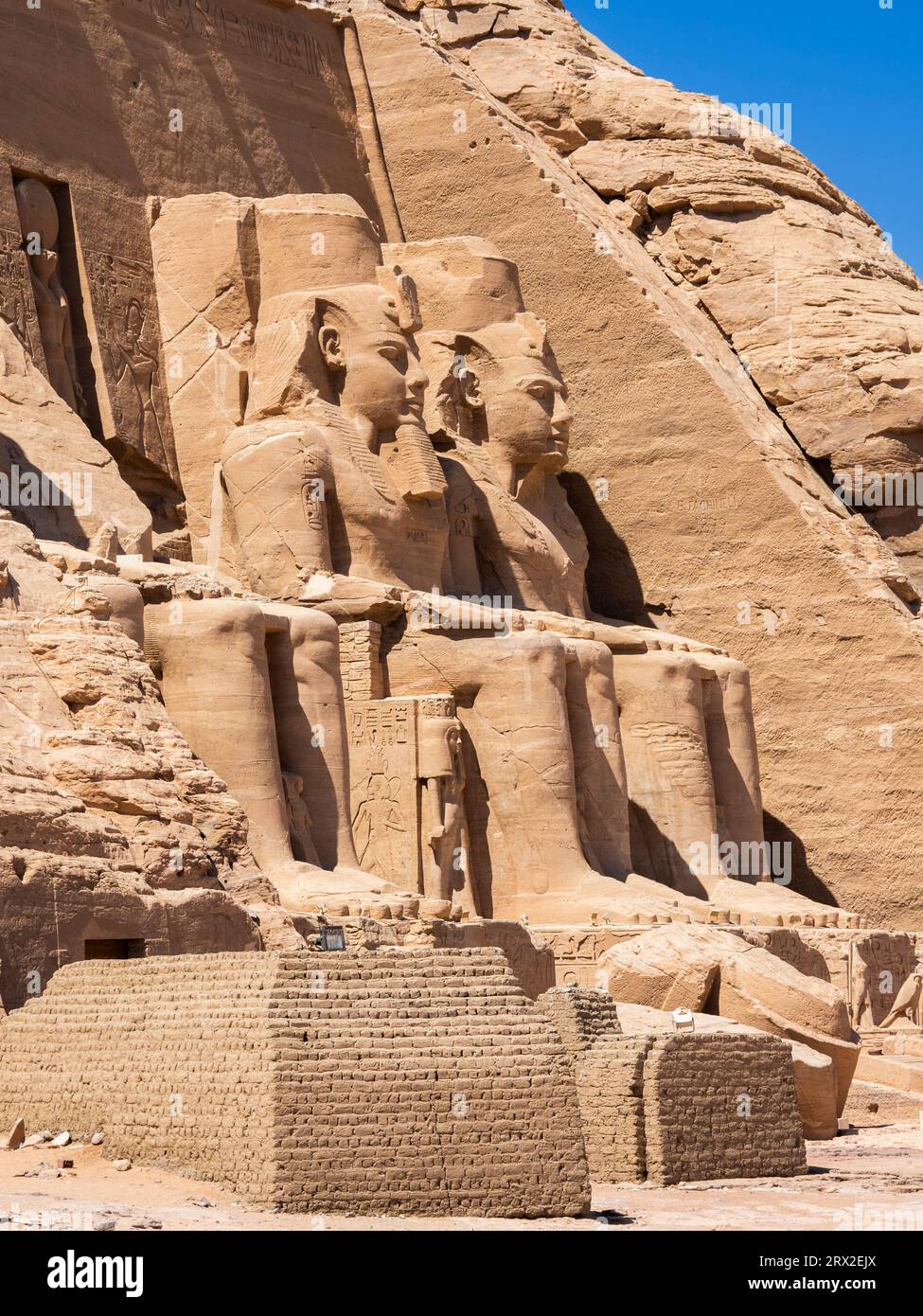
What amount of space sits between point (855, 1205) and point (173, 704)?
6229 mm

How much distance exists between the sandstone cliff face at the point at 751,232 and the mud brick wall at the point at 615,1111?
10.6m

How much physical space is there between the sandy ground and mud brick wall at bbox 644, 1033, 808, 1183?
0.39 ft

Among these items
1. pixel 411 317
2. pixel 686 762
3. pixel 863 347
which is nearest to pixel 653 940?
pixel 686 762

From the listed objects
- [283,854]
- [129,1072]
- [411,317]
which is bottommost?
[129,1072]

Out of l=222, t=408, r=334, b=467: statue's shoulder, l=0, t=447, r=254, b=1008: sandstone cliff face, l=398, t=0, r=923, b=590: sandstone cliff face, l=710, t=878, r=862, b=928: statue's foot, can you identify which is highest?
l=398, t=0, r=923, b=590: sandstone cliff face

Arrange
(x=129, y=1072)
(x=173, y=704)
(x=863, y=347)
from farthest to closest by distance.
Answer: (x=863, y=347) < (x=173, y=704) < (x=129, y=1072)

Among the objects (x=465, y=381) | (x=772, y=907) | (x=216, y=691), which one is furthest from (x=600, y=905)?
(x=465, y=381)

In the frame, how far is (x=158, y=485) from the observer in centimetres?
1861

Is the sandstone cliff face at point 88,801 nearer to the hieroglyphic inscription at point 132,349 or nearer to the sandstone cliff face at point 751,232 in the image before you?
the hieroglyphic inscription at point 132,349

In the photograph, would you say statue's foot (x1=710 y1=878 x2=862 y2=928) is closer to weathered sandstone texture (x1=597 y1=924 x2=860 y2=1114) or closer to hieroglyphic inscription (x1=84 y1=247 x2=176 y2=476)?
weathered sandstone texture (x1=597 y1=924 x2=860 y2=1114)

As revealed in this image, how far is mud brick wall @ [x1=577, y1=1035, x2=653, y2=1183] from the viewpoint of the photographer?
10.7 meters

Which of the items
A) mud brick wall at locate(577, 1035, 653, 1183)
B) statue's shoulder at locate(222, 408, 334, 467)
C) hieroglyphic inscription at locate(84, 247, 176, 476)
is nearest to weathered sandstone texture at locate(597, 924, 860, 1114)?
mud brick wall at locate(577, 1035, 653, 1183)

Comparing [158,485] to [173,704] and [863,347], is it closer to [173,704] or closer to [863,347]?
[173,704]

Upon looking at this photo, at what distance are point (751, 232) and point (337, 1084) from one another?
47.5 feet
